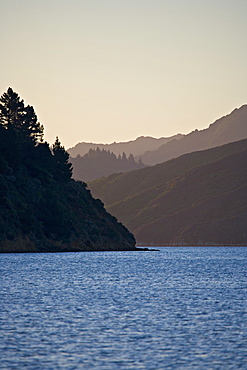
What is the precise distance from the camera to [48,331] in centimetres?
3572

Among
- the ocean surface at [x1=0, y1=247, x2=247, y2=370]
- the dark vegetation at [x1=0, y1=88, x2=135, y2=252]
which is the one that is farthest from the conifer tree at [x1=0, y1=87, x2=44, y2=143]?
the ocean surface at [x1=0, y1=247, x2=247, y2=370]

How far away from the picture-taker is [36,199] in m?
161

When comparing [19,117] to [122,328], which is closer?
[122,328]

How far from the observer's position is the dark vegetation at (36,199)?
145m

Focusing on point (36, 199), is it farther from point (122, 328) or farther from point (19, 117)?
point (122, 328)

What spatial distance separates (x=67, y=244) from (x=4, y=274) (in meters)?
79.7

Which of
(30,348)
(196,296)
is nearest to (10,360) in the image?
(30,348)

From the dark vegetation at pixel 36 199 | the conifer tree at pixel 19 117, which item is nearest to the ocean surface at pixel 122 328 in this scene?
the dark vegetation at pixel 36 199

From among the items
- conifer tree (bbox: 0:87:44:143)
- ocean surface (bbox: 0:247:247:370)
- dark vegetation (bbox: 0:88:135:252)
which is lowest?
ocean surface (bbox: 0:247:247:370)

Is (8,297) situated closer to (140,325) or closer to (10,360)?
(140,325)

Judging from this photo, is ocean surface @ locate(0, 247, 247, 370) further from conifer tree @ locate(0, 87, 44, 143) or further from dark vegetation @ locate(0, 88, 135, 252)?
→ conifer tree @ locate(0, 87, 44, 143)

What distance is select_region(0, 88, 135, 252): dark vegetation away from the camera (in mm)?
145125

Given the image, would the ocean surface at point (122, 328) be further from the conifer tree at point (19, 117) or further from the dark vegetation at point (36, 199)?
the conifer tree at point (19, 117)

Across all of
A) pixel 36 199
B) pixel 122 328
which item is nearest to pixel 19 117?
pixel 36 199
